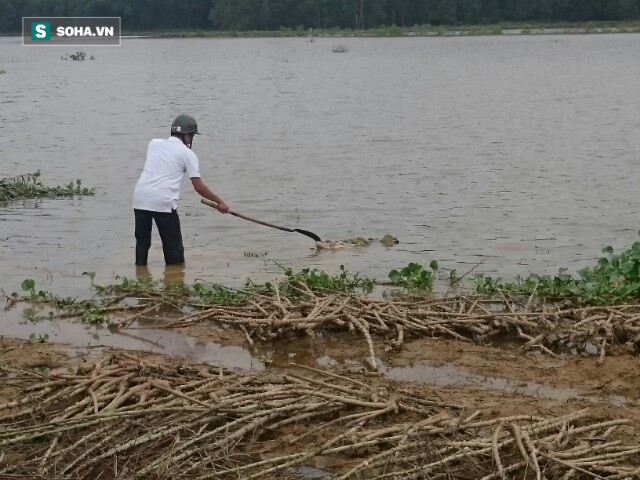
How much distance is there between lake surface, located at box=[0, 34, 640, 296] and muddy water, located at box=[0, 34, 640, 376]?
0.06 meters

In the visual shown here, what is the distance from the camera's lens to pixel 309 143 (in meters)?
22.7

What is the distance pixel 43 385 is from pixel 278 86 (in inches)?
1362

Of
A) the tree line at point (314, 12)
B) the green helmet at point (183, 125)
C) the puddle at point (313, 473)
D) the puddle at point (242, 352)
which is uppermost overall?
the tree line at point (314, 12)

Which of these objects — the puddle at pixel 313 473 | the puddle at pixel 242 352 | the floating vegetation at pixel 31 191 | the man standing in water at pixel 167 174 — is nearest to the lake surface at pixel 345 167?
the floating vegetation at pixel 31 191

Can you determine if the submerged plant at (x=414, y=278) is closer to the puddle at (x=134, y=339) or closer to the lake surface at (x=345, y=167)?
the lake surface at (x=345, y=167)

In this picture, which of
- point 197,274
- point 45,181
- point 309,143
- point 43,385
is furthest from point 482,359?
point 309,143

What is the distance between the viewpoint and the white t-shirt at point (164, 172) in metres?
9.21

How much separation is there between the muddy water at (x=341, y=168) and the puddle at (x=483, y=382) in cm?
134

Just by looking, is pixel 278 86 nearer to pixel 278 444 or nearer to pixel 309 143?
pixel 309 143

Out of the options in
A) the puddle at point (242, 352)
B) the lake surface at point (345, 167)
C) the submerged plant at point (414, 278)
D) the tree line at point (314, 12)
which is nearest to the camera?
the puddle at point (242, 352)

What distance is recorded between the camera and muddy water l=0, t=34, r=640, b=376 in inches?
A: 440

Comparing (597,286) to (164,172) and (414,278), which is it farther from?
(164,172)

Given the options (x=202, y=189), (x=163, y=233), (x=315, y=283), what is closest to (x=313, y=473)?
(x=315, y=283)

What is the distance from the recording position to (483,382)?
249 inches
